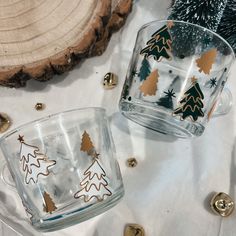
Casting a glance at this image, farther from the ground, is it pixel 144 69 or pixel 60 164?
pixel 144 69

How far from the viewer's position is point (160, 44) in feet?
1.82

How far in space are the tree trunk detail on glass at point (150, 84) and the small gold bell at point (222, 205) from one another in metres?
0.18

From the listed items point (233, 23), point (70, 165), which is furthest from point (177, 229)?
point (233, 23)

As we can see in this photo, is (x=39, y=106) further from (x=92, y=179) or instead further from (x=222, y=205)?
(x=222, y=205)

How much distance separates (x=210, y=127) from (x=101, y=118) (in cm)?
18

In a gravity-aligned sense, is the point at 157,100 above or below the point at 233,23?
below

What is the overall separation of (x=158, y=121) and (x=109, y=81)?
0.10m

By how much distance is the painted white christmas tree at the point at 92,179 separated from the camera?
547 mm

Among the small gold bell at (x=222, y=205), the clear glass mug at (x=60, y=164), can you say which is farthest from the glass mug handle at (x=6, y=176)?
the small gold bell at (x=222, y=205)

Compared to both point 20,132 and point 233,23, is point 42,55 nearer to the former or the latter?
point 20,132

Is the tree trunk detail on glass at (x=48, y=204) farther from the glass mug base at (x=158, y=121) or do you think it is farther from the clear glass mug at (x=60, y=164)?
the glass mug base at (x=158, y=121)

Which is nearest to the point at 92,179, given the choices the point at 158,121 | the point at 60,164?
the point at 60,164

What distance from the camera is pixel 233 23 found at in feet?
1.96

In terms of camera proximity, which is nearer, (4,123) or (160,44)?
(160,44)
